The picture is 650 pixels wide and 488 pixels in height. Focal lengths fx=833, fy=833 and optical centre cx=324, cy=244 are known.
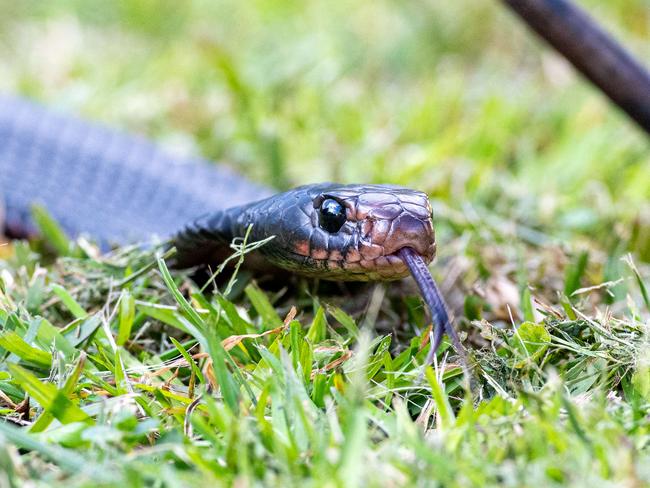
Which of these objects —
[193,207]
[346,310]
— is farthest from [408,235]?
[193,207]

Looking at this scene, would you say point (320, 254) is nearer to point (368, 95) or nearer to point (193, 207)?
point (193, 207)

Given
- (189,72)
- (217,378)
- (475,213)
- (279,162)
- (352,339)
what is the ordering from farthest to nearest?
1. (189,72)
2. (279,162)
3. (475,213)
4. (352,339)
5. (217,378)

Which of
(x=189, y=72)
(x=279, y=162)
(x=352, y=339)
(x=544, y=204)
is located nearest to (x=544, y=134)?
(x=544, y=204)

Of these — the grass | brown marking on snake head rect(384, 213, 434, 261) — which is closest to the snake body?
brown marking on snake head rect(384, 213, 434, 261)

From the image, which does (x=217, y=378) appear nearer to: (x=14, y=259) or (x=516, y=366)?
(x=516, y=366)

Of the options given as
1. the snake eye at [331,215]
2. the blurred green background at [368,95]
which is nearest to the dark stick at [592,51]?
the blurred green background at [368,95]

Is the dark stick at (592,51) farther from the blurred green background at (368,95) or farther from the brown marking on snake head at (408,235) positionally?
the brown marking on snake head at (408,235)
